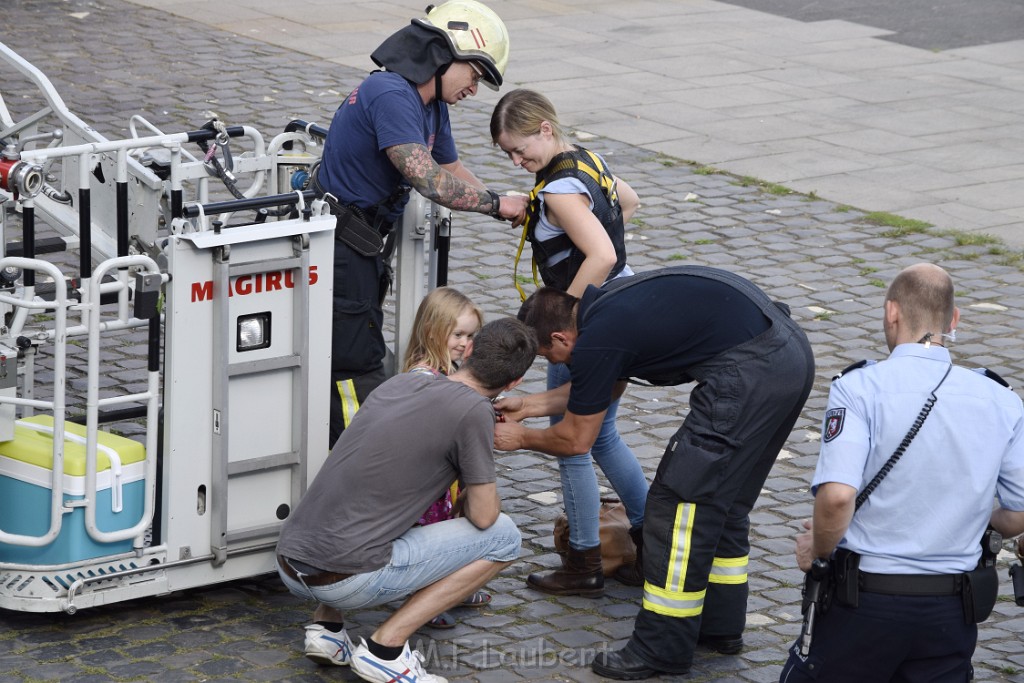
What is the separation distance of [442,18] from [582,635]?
87.7 inches

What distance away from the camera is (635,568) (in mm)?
5504

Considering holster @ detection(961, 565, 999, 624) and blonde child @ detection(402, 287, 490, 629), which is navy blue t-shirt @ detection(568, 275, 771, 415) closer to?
blonde child @ detection(402, 287, 490, 629)

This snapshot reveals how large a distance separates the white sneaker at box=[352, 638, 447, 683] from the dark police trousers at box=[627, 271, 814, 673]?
0.72 metres

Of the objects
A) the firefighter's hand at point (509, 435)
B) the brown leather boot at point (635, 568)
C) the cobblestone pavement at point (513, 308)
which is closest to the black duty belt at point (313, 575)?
the cobblestone pavement at point (513, 308)

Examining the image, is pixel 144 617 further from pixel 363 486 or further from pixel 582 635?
pixel 582 635

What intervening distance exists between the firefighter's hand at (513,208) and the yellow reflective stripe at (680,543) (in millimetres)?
1312

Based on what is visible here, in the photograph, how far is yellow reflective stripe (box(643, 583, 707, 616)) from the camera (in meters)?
4.79

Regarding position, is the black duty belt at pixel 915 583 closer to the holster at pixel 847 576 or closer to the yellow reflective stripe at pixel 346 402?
the holster at pixel 847 576

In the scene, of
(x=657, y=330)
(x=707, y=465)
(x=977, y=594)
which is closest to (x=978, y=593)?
(x=977, y=594)

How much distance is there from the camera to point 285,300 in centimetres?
497

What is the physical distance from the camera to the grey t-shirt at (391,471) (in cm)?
457

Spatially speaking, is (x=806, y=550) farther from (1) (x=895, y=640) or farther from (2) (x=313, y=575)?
(2) (x=313, y=575)

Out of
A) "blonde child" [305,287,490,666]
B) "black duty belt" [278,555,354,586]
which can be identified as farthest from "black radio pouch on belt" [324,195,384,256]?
"black duty belt" [278,555,354,586]

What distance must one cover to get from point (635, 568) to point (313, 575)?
4.57 feet
